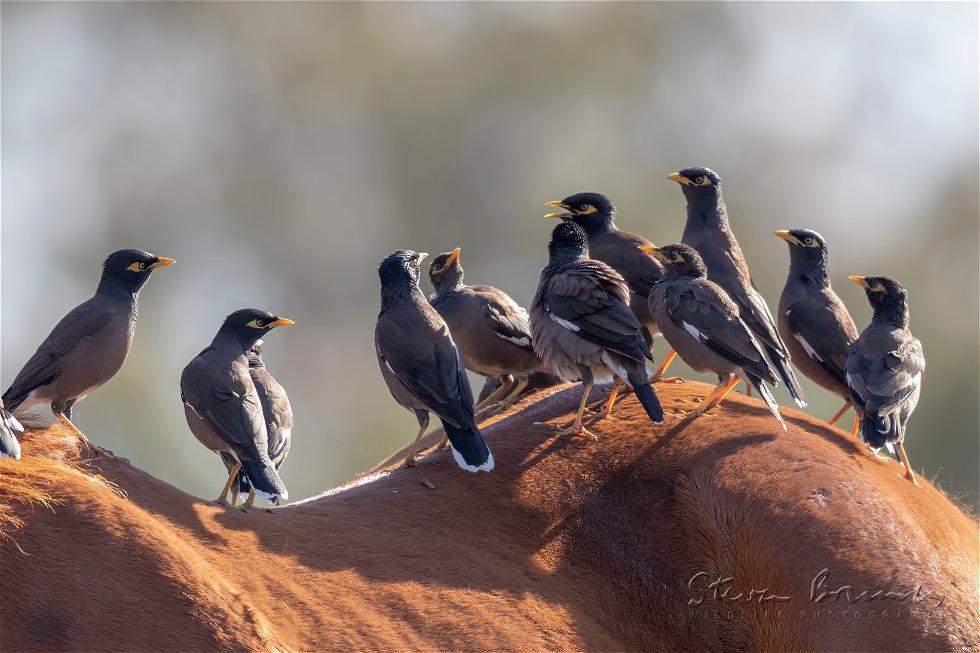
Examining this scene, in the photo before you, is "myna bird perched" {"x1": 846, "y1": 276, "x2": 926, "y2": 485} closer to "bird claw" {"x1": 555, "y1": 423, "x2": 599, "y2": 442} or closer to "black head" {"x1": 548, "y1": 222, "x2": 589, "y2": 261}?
"bird claw" {"x1": 555, "y1": 423, "x2": 599, "y2": 442}

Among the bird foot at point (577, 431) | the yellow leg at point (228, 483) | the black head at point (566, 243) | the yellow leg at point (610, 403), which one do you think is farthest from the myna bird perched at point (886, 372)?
the yellow leg at point (228, 483)

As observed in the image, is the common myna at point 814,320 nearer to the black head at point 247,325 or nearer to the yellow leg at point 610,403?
the yellow leg at point 610,403

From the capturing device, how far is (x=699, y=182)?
45.8 ft

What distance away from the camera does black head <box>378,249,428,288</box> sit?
11.6 metres

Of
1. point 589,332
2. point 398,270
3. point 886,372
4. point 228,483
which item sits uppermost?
point 398,270

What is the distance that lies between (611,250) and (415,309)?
8.73 feet

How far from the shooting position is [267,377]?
459 inches

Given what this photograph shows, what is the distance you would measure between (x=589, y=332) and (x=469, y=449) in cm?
154

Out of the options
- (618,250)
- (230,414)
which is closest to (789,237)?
(618,250)

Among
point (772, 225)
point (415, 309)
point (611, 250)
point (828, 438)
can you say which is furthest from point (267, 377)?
point (772, 225)

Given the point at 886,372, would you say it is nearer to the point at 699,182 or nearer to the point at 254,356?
the point at 699,182

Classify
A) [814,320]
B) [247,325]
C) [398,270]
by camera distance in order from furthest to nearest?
[814,320] < [398,270] < [247,325]

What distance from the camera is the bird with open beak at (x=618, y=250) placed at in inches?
503

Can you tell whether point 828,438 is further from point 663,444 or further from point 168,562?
point 168,562
